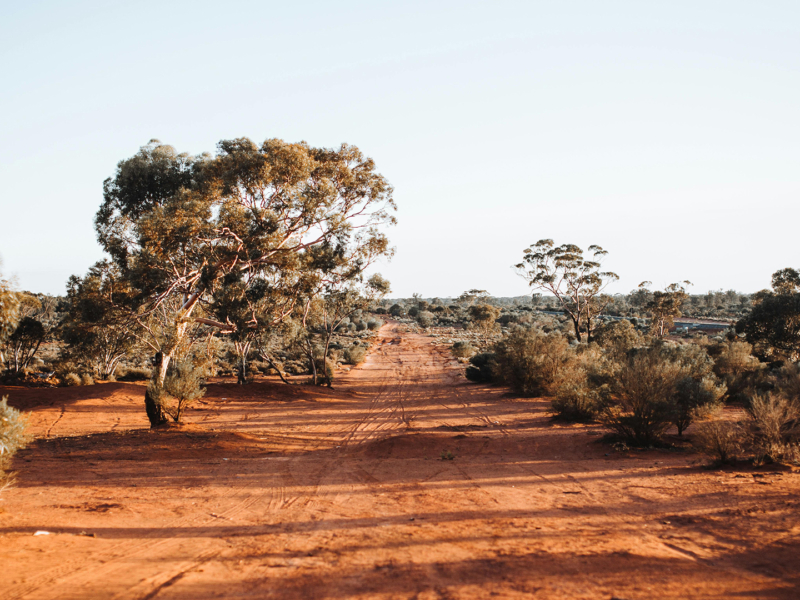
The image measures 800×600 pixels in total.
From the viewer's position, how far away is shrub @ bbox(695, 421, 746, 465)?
965 centimetres

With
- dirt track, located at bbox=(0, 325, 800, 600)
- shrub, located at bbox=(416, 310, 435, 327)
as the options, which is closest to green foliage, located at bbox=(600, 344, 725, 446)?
dirt track, located at bbox=(0, 325, 800, 600)

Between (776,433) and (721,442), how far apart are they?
3.17 feet

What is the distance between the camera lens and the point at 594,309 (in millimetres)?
43250

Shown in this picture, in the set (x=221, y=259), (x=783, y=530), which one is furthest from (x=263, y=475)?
(x=783, y=530)

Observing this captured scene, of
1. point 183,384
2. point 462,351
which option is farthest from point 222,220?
point 462,351

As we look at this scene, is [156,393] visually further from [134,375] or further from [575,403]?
[134,375]

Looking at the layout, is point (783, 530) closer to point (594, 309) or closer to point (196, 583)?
point (196, 583)

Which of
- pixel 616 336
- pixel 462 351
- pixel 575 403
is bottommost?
pixel 575 403

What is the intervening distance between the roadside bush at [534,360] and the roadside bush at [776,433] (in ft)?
36.3

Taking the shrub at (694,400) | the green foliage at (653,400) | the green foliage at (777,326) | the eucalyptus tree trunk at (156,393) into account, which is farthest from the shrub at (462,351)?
the eucalyptus tree trunk at (156,393)

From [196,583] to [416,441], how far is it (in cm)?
879

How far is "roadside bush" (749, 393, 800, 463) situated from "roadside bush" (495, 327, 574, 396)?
11054 mm

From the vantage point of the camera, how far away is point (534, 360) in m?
21.9

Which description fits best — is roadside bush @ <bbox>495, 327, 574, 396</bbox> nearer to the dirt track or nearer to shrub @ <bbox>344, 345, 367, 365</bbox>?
the dirt track
